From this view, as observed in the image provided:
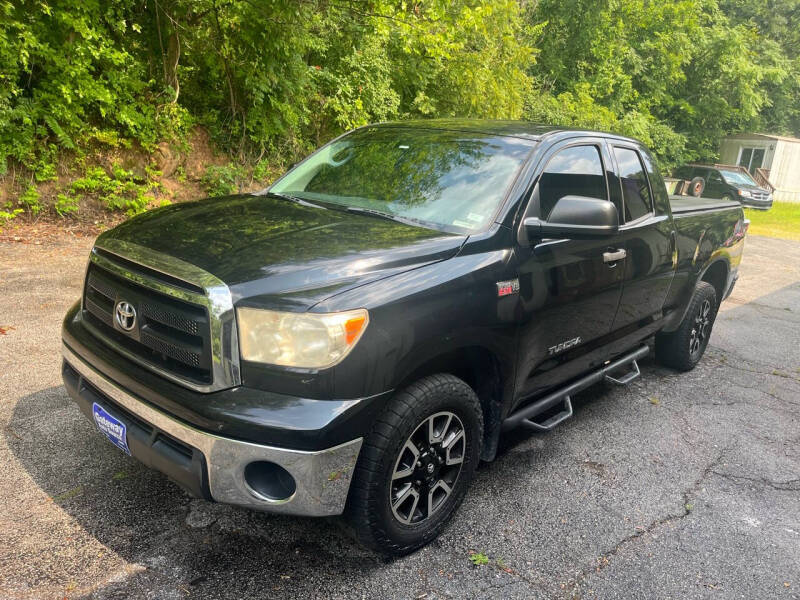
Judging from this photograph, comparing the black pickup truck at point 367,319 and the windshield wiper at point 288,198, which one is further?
the windshield wiper at point 288,198

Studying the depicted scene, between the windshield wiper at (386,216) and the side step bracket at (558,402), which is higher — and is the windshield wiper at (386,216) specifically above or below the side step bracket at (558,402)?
above

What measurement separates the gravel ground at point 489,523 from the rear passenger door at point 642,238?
0.87 metres

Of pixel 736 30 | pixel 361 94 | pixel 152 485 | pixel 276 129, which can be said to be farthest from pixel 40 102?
pixel 736 30

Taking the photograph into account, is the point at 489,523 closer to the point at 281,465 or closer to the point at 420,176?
the point at 281,465

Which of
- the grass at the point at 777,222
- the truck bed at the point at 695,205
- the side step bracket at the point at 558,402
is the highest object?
the truck bed at the point at 695,205

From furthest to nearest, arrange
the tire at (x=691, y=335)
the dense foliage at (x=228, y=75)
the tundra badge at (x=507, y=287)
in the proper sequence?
the dense foliage at (x=228, y=75)
the tire at (x=691, y=335)
the tundra badge at (x=507, y=287)

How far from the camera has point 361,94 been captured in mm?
11484

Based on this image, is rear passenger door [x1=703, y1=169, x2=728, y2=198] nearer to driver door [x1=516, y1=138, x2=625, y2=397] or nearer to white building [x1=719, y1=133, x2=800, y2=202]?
white building [x1=719, y1=133, x2=800, y2=202]

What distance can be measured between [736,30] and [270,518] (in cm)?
3149

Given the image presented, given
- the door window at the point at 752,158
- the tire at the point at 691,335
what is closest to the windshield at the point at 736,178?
the door window at the point at 752,158

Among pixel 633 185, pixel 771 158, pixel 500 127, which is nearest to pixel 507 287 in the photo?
pixel 500 127

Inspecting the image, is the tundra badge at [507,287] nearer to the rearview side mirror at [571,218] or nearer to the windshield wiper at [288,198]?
the rearview side mirror at [571,218]

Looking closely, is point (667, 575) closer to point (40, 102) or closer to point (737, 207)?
Answer: point (737, 207)

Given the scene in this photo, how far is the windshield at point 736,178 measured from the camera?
23672mm
